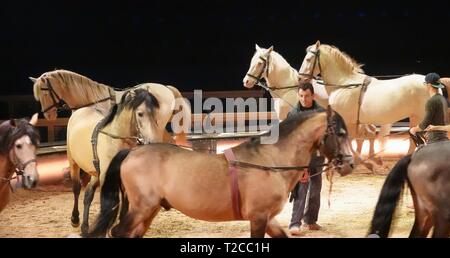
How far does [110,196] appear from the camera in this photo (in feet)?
13.2

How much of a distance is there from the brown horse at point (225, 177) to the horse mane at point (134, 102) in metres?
1.03

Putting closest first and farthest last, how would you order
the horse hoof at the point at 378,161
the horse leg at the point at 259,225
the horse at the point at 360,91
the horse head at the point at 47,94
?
the horse leg at the point at 259,225 → the horse head at the point at 47,94 → the horse at the point at 360,91 → the horse hoof at the point at 378,161

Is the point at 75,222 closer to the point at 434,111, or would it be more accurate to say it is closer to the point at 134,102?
the point at 134,102

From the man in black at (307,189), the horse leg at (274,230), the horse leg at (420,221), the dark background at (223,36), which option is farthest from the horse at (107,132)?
the dark background at (223,36)

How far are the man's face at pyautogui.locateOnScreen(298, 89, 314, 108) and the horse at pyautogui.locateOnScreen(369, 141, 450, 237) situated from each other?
1057mm

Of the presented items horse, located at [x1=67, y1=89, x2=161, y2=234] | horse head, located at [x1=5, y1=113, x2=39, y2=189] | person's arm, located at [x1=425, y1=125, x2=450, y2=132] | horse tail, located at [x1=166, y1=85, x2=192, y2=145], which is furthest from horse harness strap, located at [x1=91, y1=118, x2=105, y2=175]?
person's arm, located at [x1=425, y1=125, x2=450, y2=132]

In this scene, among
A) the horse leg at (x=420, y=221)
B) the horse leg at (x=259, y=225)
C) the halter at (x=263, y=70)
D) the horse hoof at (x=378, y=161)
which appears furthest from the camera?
the horse hoof at (x=378, y=161)

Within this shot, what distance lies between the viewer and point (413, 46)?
43.0 feet

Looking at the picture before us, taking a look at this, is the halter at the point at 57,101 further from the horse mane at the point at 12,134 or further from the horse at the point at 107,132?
the horse mane at the point at 12,134

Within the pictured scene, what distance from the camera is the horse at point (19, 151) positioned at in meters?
4.34

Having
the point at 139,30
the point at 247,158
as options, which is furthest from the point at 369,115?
the point at 139,30

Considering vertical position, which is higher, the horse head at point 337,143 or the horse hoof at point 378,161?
the horse head at point 337,143

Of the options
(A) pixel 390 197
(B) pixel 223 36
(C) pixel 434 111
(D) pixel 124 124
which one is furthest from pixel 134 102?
(B) pixel 223 36

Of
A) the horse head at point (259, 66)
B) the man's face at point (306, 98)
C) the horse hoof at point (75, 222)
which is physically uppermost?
the horse head at point (259, 66)
